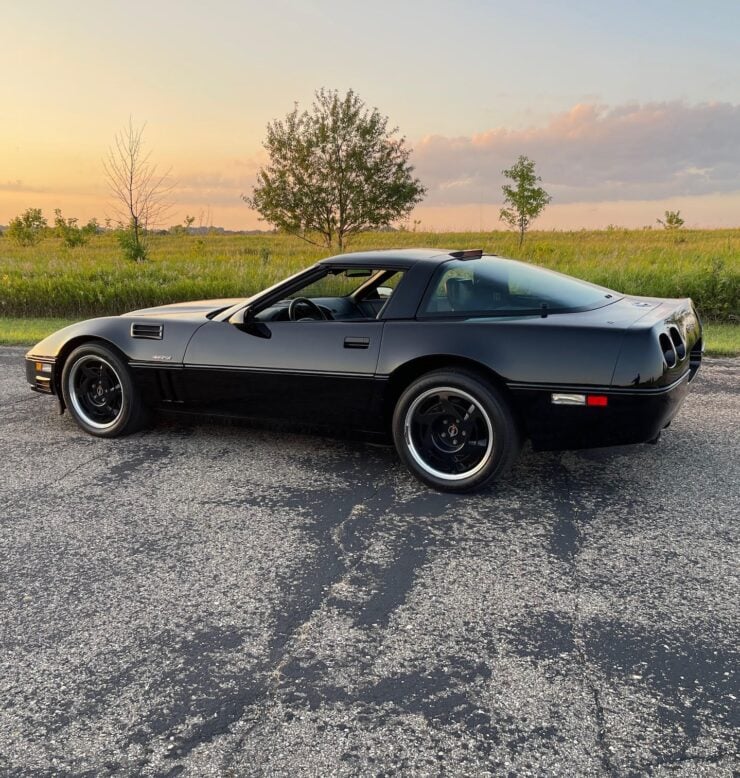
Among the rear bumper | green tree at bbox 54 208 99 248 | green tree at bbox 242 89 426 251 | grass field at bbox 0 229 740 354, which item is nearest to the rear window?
the rear bumper

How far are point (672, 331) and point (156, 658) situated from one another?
9.75 feet

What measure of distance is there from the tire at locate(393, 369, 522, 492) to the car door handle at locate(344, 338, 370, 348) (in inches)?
14.4

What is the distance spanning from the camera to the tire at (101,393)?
4.71 metres

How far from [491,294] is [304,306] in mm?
1178

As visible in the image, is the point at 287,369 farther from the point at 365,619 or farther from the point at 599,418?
the point at 365,619

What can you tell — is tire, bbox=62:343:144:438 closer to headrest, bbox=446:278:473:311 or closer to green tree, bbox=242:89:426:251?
headrest, bbox=446:278:473:311

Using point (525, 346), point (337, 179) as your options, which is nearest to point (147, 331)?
point (525, 346)

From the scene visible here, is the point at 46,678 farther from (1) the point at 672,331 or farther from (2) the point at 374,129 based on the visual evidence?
(2) the point at 374,129

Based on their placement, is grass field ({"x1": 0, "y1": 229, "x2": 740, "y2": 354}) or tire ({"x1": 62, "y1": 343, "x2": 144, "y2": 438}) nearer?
tire ({"x1": 62, "y1": 343, "x2": 144, "y2": 438})

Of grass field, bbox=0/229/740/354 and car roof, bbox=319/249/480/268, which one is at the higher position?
car roof, bbox=319/249/480/268

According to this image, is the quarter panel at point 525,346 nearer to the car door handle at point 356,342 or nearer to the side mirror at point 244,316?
the car door handle at point 356,342

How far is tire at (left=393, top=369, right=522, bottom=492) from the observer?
11.8 ft

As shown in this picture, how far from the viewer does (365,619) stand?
2.58 metres

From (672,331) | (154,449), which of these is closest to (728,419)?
(672,331)
